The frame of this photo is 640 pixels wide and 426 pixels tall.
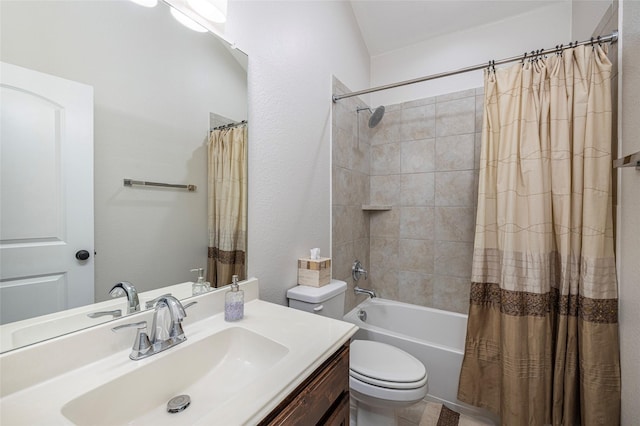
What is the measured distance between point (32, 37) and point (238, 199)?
28.7 inches

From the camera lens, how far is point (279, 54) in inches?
54.9

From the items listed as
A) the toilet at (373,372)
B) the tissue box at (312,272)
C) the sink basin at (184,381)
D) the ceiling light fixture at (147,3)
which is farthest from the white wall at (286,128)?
the sink basin at (184,381)

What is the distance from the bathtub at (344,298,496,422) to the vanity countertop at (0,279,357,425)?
1.08 metres

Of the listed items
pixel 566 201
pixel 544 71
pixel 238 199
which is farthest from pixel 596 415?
pixel 238 199

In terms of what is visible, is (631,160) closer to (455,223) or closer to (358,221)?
(455,223)

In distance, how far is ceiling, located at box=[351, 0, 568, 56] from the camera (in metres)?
1.93

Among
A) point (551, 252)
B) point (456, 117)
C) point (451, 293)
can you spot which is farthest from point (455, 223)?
point (456, 117)

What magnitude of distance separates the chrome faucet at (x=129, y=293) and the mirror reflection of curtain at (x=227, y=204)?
0.87ft

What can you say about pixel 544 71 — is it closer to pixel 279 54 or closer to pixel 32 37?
pixel 279 54

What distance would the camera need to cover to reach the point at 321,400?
0.74 meters

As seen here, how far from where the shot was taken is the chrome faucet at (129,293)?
0.79m

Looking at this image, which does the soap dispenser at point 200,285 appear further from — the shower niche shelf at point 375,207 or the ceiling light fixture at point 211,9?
the shower niche shelf at point 375,207

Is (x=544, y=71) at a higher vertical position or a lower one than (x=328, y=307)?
higher

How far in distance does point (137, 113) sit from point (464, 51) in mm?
2368
